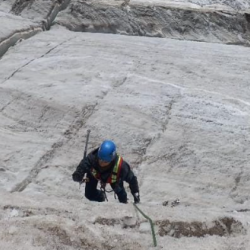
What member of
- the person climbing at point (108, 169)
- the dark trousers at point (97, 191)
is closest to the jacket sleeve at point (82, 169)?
the person climbing at point (108, 169)

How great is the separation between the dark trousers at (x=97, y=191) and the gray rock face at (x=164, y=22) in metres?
9.60

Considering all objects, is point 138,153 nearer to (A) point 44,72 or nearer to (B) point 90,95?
(B) point 90,95

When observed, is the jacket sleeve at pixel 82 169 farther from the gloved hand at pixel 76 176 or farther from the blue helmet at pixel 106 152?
the blue helmet at pixel 106 152

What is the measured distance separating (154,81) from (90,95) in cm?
167

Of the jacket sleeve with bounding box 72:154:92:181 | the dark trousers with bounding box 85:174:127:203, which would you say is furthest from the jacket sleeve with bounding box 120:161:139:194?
the jacket sleeve with bounding box 72:154:92:181

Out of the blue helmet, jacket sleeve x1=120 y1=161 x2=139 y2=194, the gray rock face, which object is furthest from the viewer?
the gray rock face

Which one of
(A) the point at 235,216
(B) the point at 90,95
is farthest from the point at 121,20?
(A) the point at 235,216

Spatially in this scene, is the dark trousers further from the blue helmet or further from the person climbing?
the blue helmet

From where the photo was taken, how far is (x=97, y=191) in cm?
820

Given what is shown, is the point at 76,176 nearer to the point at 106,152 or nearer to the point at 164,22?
the point at 106,152

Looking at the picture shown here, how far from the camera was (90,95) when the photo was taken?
11.2 meters

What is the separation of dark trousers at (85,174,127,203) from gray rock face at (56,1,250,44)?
31.5 feet

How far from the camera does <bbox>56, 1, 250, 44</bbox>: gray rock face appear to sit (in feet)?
55.1

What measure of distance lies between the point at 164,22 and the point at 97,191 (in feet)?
32.5
